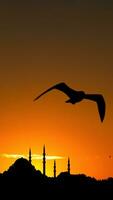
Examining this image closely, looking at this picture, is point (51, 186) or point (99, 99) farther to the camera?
point (51, 186)

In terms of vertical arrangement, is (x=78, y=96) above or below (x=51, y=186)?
below

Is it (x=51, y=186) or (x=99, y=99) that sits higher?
(x=51, y=186)

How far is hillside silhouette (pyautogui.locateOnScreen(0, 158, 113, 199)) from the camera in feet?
382

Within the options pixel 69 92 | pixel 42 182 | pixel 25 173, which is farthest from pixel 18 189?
pixel 69 92

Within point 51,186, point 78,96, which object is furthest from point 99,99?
point 51,186

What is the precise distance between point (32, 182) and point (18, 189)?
9769mm

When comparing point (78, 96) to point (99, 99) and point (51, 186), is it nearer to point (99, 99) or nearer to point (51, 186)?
point (99, 99)

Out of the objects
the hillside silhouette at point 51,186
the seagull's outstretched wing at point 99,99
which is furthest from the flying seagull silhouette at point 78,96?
the hillside silhouette at point 51,186

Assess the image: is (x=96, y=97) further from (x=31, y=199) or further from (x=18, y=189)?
(x=18, y=189)

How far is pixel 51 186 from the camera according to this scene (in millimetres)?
124000

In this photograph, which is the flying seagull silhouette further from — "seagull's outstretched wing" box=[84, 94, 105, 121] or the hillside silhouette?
the hillside silhouette

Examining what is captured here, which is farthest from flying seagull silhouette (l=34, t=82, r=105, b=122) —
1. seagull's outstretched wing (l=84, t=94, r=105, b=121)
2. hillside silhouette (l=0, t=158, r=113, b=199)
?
hillside silhouette (l=0, t=158, r=113, b=199)

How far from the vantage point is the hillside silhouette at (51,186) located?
11654 centimetres

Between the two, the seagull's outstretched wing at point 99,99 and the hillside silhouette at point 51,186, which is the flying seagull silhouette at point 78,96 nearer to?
the seagull's outstretched wing at point 99,99
